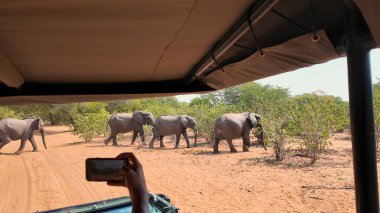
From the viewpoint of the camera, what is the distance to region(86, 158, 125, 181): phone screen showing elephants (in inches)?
44.9

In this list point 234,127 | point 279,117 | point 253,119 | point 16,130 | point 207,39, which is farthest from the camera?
point 16,130

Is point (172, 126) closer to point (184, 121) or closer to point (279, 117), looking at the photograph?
point (184, 121)

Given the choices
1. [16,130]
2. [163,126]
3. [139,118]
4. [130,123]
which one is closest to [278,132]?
[163,126]

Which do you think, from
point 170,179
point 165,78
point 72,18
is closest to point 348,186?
point 170,179

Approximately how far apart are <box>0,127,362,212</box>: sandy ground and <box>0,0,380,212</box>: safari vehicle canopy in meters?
4.42

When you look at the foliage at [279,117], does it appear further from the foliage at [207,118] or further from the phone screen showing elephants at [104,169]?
the phone screen showing elephants at [104,169]

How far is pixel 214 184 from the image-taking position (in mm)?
8148

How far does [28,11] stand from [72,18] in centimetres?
18

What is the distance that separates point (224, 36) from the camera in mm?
1927

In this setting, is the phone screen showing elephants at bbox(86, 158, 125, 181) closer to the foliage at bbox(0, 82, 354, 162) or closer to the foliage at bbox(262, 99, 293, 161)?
the foliage at bbox(0, 82, 354, 162)

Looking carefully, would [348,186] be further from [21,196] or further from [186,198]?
[21,196]

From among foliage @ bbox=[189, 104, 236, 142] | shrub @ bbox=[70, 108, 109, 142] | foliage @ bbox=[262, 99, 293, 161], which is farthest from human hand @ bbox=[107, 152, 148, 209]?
shrub @ bbox=[70, 108, 109, 142]

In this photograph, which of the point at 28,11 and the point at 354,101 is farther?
the point at 354,101

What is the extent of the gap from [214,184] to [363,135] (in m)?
6.90
